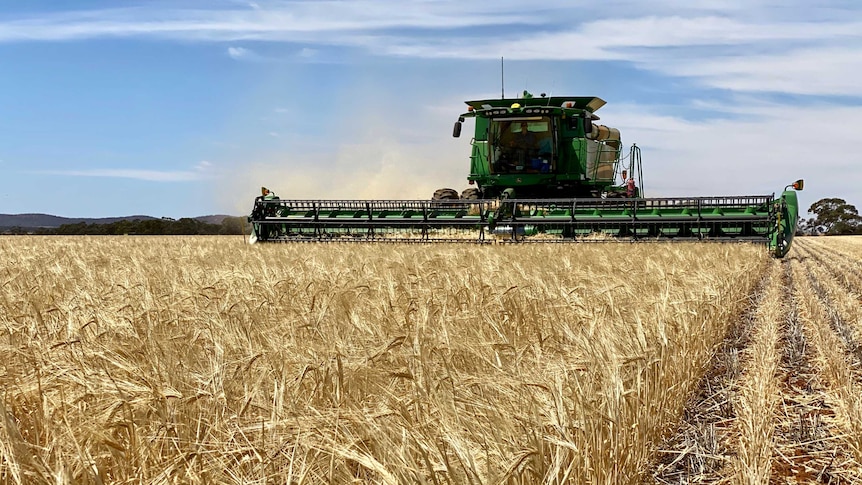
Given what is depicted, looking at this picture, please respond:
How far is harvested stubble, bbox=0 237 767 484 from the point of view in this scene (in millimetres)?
1636

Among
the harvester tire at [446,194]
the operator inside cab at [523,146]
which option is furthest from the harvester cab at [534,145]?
the harvester tire at [446,194]

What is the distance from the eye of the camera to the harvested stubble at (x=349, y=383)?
1636 millimetres

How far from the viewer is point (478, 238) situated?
43.3ft

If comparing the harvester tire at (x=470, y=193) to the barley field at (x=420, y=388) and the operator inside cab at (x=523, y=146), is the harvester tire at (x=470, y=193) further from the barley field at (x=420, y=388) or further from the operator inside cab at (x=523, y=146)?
the barley field at (x=420, y=388)

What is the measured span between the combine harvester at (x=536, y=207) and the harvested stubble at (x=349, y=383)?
320 inches

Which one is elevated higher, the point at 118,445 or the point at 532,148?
the point at 532,148

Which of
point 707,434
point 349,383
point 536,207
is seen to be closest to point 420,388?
point 349,383

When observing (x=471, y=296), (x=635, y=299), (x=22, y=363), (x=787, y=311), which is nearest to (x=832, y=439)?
(x=635, y=299)

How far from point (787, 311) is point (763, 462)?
4.21 m

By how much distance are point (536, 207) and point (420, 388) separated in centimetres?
1175

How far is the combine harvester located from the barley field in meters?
7.61

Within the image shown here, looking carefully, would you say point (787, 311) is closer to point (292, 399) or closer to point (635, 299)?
point (635, 299)

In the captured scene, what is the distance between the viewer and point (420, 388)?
2.00m

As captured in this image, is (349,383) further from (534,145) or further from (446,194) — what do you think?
(446,194)
